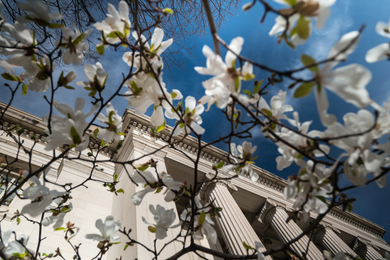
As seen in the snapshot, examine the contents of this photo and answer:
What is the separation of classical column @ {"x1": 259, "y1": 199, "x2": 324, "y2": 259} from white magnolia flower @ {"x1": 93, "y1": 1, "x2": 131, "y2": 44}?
5742 millimetres

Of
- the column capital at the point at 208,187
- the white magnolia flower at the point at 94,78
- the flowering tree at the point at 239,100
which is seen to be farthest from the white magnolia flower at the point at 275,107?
the column capital at the point at 208,187

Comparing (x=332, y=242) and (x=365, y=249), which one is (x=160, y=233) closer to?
(x=332, y=242)

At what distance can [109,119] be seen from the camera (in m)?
1.00

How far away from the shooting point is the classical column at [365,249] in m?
8.34

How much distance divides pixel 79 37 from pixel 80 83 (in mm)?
187

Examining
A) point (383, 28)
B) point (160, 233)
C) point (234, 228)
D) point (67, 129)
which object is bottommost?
point (234, 228)

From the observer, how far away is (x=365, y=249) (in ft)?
28.4

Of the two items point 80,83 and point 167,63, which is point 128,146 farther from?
point 80,83

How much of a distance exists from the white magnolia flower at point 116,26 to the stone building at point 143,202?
990 mm

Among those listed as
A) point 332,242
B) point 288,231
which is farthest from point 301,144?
point 332,242

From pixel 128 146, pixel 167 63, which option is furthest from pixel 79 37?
pixel 128 146

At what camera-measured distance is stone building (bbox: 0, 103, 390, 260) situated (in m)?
3.29

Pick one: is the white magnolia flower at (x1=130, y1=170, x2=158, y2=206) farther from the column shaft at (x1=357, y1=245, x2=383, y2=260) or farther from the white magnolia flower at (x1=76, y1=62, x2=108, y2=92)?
the column shaft at (x1=357, y1=245, x2=383, y2=260)

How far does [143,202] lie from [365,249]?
34.8 ft
